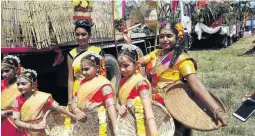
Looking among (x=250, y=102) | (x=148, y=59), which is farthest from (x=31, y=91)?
(x=250, y=102)

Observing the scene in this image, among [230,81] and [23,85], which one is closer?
[23,85]

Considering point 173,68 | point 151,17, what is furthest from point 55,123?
point 151,17

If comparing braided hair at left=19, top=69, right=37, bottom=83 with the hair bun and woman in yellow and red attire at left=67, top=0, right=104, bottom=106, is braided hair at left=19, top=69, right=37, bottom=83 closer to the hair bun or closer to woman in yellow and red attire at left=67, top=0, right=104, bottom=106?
woman in yellow and red attire at left=67, top=0, right=104, bottom=106

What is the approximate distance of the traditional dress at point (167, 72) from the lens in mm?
3260

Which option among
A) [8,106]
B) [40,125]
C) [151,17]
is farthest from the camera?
[151,17]

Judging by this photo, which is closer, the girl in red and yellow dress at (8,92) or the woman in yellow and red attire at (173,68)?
the woman in yellow and red attire at (173,68)

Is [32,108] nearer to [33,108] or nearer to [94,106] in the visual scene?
[33,108]

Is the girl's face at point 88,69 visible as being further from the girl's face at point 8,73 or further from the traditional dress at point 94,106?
the girl's face at point 8,73

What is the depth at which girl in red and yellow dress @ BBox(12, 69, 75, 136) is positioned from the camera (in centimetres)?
333

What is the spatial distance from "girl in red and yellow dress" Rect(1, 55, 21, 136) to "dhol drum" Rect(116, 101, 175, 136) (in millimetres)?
946

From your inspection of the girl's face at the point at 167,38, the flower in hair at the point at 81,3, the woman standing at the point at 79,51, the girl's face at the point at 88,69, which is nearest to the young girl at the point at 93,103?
the girl's face at the point at 88,69

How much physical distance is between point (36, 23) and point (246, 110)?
2723 millimetres

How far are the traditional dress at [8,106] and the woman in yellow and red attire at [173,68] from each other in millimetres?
1167

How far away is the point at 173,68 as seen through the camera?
330 centimetres
